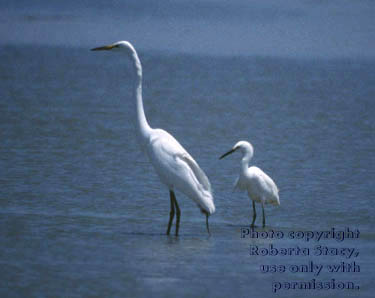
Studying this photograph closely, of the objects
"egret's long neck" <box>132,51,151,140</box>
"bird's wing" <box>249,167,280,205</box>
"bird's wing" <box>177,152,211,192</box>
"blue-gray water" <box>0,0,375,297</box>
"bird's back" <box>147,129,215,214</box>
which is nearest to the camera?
"blue-gray water" <box>0,0,375,297</box>

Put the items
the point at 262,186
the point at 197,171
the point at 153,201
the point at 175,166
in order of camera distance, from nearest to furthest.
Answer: the point at 175,166, the point at 197,171, the point at 262,186, the point at 153,201

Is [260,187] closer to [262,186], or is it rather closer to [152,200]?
[262,186]

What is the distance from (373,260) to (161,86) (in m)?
30.2

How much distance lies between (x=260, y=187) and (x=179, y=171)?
4.63 ft

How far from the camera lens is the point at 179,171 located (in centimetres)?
936

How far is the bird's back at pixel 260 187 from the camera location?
10.4 meters

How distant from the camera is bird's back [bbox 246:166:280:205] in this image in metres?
10.4

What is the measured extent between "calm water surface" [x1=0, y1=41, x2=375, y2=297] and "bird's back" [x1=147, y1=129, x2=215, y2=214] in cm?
43

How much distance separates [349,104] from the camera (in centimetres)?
2936

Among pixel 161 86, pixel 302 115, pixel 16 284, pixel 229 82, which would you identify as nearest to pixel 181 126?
pixel 302 115

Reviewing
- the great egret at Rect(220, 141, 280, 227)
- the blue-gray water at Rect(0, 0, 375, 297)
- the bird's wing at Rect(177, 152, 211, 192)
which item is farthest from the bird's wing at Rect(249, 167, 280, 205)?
the bird's wing at Rect(177, 152, 211, 192)

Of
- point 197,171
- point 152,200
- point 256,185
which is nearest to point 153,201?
point 152,200

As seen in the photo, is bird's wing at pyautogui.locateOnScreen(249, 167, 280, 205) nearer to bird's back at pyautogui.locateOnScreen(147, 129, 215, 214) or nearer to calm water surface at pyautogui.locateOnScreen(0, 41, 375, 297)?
calm water surface at pyautogui.locateOnScreen(0, 41, 375, 297)

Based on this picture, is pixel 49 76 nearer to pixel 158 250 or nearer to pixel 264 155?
pixel 264 155
